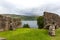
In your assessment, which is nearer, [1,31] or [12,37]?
[12,37]

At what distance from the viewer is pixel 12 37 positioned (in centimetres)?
3102

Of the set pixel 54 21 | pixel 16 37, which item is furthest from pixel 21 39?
pixel 54 21

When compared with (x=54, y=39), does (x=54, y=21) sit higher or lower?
higher

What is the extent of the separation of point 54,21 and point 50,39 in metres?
11.8

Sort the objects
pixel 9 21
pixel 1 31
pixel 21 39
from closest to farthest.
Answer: pixel 21 39 < pixel 1 31 < pixel 9 21

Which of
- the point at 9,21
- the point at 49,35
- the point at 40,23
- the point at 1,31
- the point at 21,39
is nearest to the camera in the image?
the point at 21,39

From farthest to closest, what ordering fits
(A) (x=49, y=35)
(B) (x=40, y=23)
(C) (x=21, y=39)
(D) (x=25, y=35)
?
(B) (x=40, y=23), (A) (x=49, y=35), (D) (x=25, y=35), (C) (x=21, y=39)

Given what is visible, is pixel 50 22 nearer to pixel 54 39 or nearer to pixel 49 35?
pixel 49 35

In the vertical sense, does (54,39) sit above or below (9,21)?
below

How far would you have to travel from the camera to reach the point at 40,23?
183 ft

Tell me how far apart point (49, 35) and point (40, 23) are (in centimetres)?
2108

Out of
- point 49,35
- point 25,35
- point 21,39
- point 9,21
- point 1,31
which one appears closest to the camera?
point 21,39

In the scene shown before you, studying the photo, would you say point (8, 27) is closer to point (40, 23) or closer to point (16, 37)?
point (16, 37)

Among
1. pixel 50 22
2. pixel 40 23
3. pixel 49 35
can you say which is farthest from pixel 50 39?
pixel 40 23
